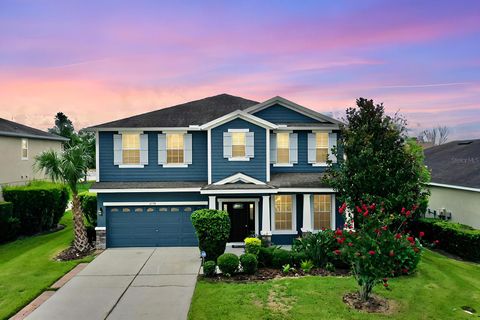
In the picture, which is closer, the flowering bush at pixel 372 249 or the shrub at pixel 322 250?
the flowering bush at pixel 372 249

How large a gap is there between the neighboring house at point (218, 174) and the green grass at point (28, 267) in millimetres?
2716

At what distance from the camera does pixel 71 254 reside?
650 inches

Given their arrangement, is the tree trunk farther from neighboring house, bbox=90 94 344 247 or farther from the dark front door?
the dark front door

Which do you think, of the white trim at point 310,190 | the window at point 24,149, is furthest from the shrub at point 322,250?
the window at point 24,149

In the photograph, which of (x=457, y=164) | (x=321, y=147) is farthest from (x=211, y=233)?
(x=457, y=164)

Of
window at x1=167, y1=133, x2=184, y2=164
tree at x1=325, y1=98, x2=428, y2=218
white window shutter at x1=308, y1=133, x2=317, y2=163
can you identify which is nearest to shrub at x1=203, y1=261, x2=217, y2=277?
tree at x1=325, y1=98, x2=428, y2=218

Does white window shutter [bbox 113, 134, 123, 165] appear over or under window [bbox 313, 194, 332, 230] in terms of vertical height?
over

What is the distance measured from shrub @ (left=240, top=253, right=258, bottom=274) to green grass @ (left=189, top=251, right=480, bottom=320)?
974 millimetres

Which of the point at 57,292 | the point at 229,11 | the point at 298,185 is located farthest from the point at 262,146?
the point at 57,292

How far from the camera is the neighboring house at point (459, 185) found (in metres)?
19.5

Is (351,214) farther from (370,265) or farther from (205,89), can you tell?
(205,89)

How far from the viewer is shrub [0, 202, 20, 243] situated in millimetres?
18562

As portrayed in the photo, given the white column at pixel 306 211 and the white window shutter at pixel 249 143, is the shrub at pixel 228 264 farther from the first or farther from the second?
the white window shutter at pixel 249 143

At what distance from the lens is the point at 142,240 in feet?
60.0
